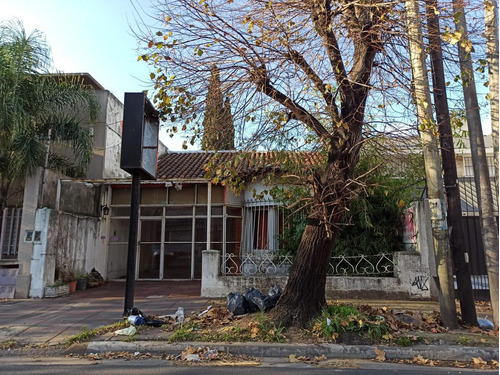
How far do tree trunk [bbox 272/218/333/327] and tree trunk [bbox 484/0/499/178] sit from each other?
3.06 m

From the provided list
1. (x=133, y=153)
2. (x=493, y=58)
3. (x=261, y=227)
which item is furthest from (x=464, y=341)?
(x=261, y=227)

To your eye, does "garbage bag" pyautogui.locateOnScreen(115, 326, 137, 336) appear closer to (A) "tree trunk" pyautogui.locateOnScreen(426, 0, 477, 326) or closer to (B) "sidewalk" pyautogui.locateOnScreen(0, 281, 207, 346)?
(B) "sidewalk" pyautogui.locateOnScreen(0, 281, 207, 346)

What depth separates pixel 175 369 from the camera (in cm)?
522

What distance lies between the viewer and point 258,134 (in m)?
7.38

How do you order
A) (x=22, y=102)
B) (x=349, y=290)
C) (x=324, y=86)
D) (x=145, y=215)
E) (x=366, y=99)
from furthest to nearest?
(x=145, y=215) → (x=22, y=102) → (x=349, y=290) → (x=366, y=99) → (x=324, y=86)

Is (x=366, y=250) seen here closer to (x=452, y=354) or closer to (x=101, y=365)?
(x=452, y=354)

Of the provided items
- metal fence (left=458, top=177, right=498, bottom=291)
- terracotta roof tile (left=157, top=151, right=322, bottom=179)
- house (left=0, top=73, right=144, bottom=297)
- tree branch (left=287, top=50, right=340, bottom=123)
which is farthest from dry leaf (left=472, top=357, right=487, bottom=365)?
house (left=0, top=73, right=144, bottom=297)

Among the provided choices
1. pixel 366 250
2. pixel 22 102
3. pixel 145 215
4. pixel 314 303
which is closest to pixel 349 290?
pixel 366 250

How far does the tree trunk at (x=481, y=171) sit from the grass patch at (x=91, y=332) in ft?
20.5

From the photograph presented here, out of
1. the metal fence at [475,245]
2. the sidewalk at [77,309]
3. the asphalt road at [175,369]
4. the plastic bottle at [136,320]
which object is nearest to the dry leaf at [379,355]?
the asphalt road at [175,369]

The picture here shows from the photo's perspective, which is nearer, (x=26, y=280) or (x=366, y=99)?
(x=366, y=99)

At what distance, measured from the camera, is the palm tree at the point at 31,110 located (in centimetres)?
1038

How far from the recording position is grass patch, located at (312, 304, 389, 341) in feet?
20.2

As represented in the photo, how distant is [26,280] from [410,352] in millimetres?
9434
